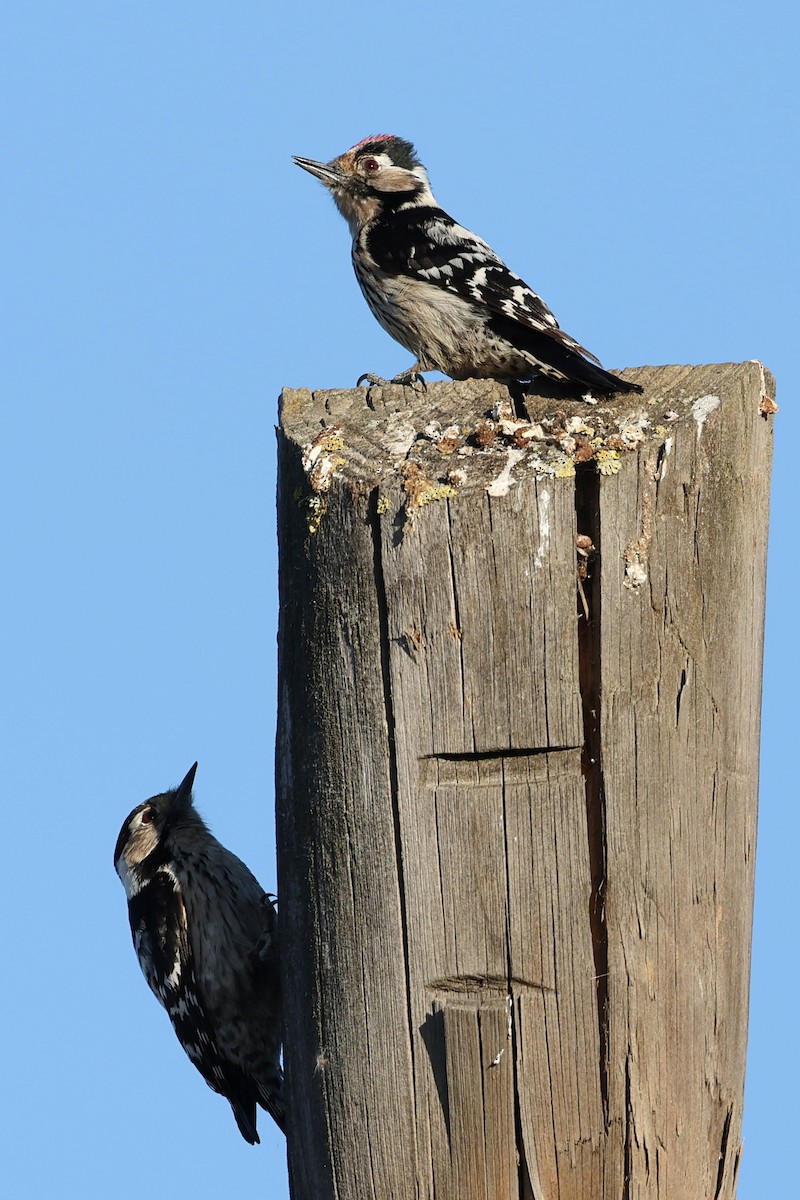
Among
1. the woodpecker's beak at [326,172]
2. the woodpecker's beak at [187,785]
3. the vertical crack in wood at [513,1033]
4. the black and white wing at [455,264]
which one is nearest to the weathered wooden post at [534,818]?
the vertical crack in wood at [513,1033]

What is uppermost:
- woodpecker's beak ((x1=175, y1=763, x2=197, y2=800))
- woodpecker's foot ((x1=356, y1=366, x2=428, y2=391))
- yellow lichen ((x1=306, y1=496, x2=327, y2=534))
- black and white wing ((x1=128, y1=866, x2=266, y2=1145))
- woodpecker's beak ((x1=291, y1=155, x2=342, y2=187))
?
woodpecker's beak ((x1=291, y1=155, x2=342, y2=187))

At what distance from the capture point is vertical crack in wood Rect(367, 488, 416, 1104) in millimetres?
2416

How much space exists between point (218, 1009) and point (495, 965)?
2732 millimetres

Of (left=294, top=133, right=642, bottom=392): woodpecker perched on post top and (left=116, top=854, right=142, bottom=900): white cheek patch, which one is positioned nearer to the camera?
(left=294, top=133, right=642, bottom=392): woodpecker perched on post top

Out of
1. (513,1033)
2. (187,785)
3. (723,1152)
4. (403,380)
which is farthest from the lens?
(187,785)

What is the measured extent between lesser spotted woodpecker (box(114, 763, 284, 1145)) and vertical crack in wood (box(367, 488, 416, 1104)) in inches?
91.6

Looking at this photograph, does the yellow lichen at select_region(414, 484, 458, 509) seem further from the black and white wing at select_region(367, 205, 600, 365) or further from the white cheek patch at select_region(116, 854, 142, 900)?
the white cheek patch at select_region(116, 854, 142, 900)

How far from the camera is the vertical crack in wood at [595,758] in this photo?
2352 mm

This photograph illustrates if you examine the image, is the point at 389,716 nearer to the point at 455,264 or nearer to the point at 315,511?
the point at 315,511

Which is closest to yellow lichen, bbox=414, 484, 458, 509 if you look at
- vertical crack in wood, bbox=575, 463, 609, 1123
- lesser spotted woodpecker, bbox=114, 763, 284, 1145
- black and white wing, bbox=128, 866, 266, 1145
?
vertical crack in wood, bbox=575, 463, 609, 1123

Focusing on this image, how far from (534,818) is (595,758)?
6.0 inches

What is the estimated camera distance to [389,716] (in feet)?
8.02

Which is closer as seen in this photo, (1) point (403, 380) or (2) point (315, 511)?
(2) point (315, 511)

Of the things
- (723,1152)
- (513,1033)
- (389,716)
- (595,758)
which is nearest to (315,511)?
(389,716)
